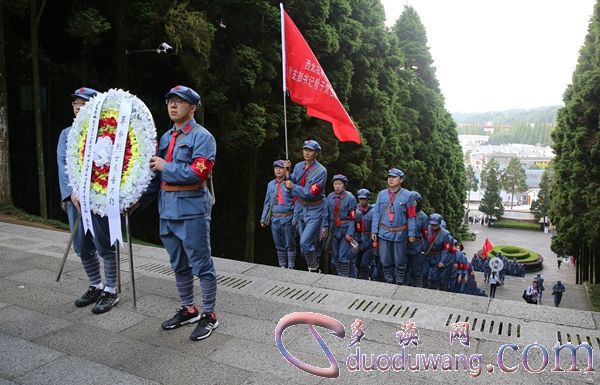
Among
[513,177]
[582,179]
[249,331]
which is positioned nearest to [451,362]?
[249,331]

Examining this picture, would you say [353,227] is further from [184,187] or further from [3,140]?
[3,140]

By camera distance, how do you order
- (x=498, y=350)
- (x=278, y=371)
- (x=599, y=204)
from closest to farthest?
(x=278, y=371), (x=498, y=350), (x=599, y=204)

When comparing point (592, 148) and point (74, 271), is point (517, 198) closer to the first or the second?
point (592, 148)

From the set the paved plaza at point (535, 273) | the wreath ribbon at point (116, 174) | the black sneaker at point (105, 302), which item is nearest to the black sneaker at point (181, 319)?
the black sneaker at point (105, 302)

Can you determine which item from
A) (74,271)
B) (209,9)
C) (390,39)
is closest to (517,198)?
(390,39)

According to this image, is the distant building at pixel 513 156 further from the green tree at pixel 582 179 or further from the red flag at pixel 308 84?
the red flag at pixel 308 84

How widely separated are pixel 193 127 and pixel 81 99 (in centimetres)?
143

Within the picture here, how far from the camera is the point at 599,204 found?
56.7 feet

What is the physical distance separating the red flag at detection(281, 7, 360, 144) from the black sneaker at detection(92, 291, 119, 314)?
11.5 ft

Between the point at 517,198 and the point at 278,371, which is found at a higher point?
the point at 278,371

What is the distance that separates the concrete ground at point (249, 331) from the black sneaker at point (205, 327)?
0.20 ft

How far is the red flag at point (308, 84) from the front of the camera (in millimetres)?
6824

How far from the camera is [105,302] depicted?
15.5ft

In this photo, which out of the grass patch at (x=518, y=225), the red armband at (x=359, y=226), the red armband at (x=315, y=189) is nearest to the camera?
the red armband at (x=315, y=189)
